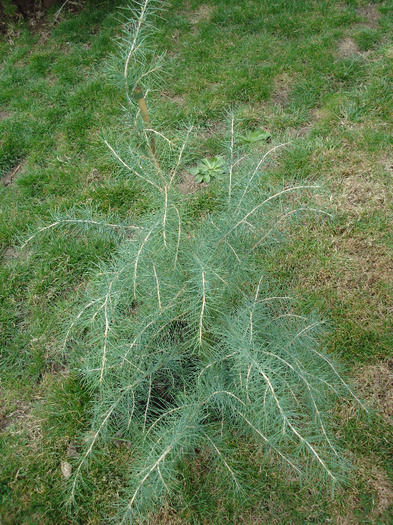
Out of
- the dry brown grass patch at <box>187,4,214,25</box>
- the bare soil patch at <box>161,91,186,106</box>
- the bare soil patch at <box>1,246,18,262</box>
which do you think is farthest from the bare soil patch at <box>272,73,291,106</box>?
the bare soil patch at <box>1,246,18,262</box>

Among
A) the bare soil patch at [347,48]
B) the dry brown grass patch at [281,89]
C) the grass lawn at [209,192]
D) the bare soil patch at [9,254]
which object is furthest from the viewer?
the bare soil patch at [347,48]

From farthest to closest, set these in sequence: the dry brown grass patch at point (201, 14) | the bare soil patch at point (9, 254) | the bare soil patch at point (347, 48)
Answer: the dry brown grass patch at point (201, 14) < the bare soil patch at point (347, 48) < the bare soil patch at point (9, 254)

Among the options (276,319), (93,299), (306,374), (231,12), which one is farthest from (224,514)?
(231,12)

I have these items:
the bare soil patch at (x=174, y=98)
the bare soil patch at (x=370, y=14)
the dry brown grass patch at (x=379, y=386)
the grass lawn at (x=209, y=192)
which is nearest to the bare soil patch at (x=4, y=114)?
the grass lawn at (x=209, y=192)

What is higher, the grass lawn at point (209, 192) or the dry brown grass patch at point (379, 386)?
the grass lawn at point (209, 192)

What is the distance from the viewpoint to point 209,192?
2969 mm

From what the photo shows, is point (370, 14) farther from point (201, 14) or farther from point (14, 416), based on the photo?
point (14, 416)

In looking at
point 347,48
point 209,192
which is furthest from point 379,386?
point 347,48

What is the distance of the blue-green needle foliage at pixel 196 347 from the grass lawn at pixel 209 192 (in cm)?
17

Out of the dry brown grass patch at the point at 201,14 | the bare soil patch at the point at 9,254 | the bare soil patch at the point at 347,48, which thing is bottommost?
the bare soil patch at the point at 347,48

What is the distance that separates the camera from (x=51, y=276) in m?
2.73

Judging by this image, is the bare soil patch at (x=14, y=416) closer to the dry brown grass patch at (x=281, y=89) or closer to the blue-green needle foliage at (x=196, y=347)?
the blue-green needle foliage at (x=196, y=347)

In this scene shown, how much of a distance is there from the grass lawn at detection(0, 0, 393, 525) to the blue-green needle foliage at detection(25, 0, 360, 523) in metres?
0.17

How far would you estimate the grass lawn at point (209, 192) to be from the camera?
195 centimetres
